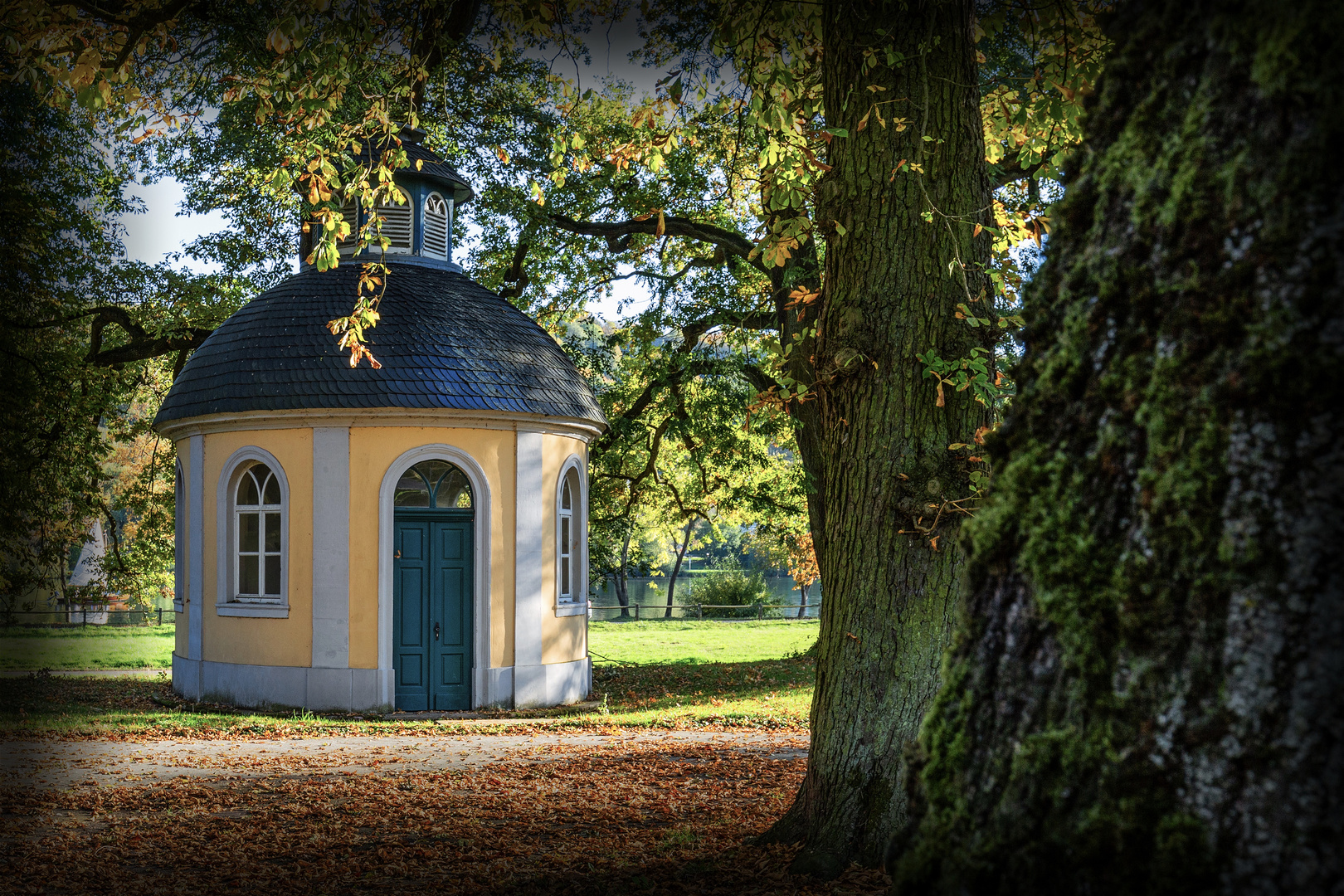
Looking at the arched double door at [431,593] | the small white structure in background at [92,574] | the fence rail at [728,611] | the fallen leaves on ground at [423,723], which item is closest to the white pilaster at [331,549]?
the arched double door at [431,593]

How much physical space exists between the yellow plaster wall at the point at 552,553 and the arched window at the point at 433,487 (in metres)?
1.12

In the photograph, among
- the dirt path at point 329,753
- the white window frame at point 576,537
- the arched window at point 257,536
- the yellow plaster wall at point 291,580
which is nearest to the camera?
the dirt path at point 329,753

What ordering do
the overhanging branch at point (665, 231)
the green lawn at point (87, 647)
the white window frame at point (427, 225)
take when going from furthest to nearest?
the white window frame at point (427, 225), the overhanging branch at point (665, 231), the green lawn at point (87, 647)

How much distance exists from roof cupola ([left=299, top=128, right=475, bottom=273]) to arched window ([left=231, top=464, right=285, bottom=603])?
3663 millimetres

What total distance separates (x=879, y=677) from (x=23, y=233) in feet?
13.4

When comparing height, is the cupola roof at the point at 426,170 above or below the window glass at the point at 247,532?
above

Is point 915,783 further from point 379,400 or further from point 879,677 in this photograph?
point 379,400

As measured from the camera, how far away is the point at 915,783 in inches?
74.1

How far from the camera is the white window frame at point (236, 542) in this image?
A: 13883mm

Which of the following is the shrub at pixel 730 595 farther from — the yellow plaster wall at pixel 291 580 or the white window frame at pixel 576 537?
the yellow plaster wall at pixel 291 580

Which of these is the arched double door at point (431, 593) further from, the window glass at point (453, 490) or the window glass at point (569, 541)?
the window glass at point (569, 541)

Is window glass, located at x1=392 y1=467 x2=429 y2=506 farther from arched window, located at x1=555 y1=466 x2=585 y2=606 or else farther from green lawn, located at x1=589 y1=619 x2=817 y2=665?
green lawn, located at x1=589 y1=619 x2=817 y2=665

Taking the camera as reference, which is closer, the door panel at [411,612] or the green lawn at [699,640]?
the door panel at [411,612]

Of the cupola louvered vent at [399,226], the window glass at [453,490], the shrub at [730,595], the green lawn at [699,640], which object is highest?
the cupola louvered vent at [399,226]
